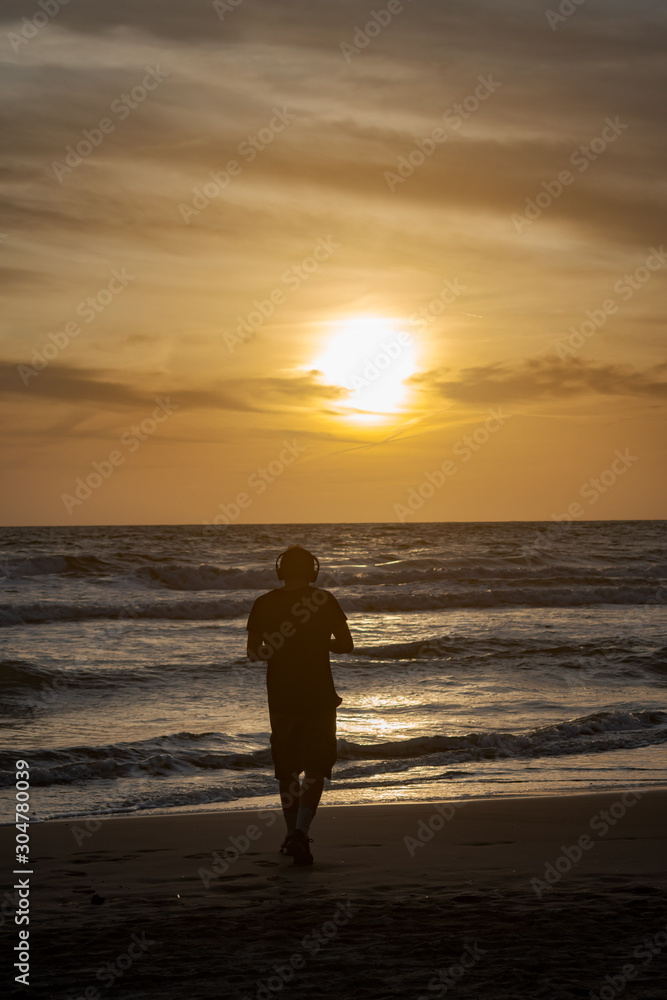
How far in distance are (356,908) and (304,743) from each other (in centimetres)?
119

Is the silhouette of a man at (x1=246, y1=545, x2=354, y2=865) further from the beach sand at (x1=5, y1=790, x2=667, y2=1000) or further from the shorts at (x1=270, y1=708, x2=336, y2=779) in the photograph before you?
the beach sand at (x1=5, y1=790, x2=667, y2=1000)

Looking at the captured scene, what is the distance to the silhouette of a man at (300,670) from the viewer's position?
17.8ft

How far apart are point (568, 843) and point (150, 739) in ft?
17.5

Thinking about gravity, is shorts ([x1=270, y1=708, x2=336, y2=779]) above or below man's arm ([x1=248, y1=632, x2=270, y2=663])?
below

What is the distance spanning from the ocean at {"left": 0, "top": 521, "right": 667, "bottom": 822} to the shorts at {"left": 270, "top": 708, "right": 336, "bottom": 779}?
2.45 metres

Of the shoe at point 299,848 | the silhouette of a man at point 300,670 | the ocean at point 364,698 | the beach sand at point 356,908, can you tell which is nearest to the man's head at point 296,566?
the silhouette of a man at point 300,670

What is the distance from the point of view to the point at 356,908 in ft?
14.4

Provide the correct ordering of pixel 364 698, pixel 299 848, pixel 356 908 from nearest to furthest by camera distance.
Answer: pixel 356 908
pixel 299 848
pixel 364 698

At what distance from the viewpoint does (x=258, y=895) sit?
15.3 feet

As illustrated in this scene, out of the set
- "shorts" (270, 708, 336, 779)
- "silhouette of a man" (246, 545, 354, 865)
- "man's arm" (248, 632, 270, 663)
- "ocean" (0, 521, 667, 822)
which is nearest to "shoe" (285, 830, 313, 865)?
"silhouette of a man" (246, 545, 354, 865)

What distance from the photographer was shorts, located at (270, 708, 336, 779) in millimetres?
5418

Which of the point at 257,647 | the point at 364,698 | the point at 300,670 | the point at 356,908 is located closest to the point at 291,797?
the point at 300,670

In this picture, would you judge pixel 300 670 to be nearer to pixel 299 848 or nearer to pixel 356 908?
pixel 299 848

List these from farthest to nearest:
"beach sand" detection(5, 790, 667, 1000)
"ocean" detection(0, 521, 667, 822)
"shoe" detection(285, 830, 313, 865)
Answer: "ocean" detection(0, 521, 667, 822) → "shoe" detection(285, 830, 313, 865) → "beach sand" detection(5, 790, 667, 1000)
